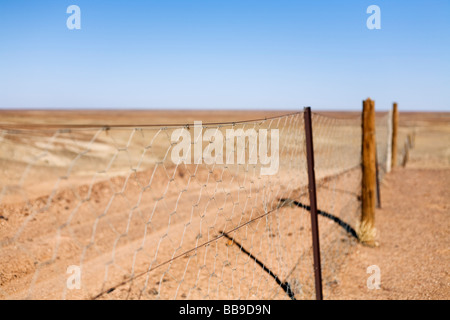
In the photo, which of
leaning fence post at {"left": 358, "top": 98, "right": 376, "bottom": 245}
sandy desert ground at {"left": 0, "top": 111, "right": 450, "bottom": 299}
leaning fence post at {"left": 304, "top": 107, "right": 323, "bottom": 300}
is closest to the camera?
leaning fence post at {"left": 304, "top": 107, "right": 323, "bottom": 300}

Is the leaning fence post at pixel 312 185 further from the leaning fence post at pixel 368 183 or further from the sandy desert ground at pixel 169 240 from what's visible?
the leaning fence post at pixel 368 183

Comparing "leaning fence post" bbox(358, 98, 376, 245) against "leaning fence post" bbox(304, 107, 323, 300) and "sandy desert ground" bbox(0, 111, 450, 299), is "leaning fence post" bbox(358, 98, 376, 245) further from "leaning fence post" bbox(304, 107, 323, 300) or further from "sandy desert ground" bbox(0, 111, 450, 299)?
"leaning fence post" bbox(304, 107, 323, 300)

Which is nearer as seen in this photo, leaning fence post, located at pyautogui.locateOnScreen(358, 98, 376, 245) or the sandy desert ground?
the sandy desert ground

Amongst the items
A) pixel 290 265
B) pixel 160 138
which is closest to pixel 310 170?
pixel 290 265

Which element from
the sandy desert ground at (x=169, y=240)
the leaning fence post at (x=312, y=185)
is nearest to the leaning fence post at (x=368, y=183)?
the sandy desert ground at (x=169, y=240)

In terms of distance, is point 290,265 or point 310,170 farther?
point 290,265

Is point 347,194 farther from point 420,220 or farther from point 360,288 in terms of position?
point 360,288

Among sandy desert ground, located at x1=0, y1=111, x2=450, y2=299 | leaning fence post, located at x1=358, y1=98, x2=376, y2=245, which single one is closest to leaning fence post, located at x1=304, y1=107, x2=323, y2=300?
sandy desert ground, located at x1=0, y1=111, x2=450, y2=299

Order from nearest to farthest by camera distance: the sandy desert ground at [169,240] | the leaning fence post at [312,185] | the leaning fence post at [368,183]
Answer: the leaning fence post at [312,185] → the sandy desert ground at [169,240] → the leaning fence post at [368,183]

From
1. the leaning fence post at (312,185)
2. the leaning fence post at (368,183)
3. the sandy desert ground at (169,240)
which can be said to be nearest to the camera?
the leaning fence post at (312,185)

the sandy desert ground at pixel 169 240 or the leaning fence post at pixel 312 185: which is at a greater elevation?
the leaning fence post at pixel 312 185

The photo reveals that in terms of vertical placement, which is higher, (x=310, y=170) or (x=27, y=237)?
(x=310, y=170)

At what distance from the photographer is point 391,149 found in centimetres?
1202
